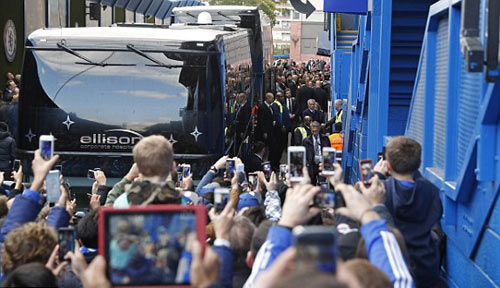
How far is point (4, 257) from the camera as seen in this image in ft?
14.6

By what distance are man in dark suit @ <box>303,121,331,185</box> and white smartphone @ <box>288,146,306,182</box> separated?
1075 centimetres

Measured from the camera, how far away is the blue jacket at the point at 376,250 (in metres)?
4.12

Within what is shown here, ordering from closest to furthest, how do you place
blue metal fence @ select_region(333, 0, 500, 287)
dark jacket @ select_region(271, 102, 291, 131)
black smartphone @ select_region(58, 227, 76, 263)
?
black smartphone @ select_region(58, 227, 76, 263), blue metal fence @ select_region(333, 0, 500, 287), dark jacket @ select_region(271, 102, 291, 131)

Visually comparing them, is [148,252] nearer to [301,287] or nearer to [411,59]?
[301,287]

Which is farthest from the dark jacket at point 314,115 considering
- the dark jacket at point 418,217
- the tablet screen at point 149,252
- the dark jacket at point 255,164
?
the tablet screen at point 149,252

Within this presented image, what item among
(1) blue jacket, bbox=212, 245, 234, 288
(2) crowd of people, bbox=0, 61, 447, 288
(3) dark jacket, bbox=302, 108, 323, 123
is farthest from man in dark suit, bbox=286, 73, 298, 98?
(1) blue jacket, bbox=212, 245, 234, 288

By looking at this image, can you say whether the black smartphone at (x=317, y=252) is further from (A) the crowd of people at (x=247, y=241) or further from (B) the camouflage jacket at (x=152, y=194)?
(B) the camouflage jacket at (x=152, y=194)

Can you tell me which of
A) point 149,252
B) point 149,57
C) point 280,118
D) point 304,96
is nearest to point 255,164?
point 149,57

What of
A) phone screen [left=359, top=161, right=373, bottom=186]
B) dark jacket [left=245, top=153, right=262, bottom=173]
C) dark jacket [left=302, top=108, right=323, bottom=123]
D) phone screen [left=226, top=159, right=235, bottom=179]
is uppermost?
phone screen [left=359, top=161, right=373, bottom=186]

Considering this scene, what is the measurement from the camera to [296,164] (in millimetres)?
5062

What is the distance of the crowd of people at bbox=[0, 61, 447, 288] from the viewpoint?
3.26 meters

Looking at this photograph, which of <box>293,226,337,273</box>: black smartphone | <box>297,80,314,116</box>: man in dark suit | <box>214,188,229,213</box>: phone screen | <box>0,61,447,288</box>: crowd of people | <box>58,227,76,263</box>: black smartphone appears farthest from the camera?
<box>297,80,314,116</box>: man in dark suit

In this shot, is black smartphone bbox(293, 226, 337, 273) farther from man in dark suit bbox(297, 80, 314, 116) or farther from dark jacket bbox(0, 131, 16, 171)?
man in dark suit bbox(297, 80, 314, 116)

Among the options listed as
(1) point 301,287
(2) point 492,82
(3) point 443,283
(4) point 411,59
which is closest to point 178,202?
(2) point 492,82
